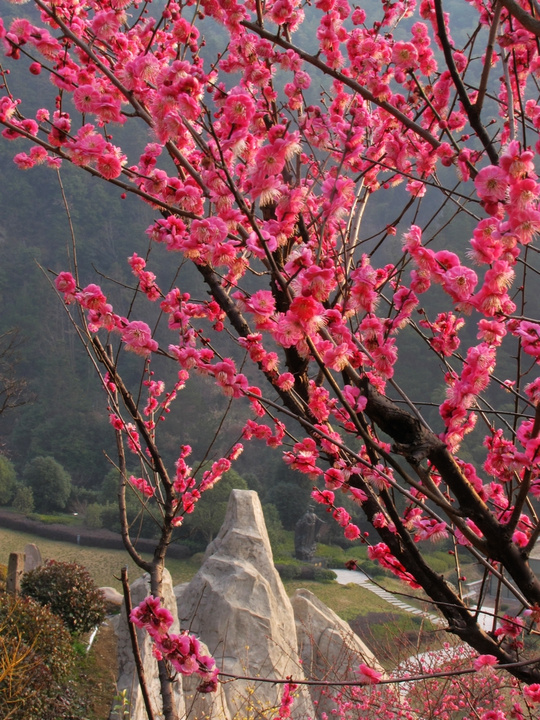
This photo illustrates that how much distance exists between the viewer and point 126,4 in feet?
4.12

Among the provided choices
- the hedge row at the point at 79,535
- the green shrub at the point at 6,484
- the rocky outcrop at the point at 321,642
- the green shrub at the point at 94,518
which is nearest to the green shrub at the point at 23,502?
the green shrub at the point at 6,484

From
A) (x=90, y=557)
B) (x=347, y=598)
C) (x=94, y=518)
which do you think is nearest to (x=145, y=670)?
(x=347, y=598)

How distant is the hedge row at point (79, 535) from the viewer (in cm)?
885

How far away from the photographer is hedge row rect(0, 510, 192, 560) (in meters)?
8.85

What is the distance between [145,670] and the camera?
2.85 m

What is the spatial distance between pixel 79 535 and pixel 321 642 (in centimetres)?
545

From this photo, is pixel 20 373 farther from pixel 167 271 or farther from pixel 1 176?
pixel 1 176

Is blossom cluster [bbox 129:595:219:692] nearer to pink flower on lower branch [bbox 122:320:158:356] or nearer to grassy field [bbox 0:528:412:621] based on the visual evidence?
pink flower on lower branch [bbox 122:320:158:356]

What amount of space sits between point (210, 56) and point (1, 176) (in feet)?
32.6

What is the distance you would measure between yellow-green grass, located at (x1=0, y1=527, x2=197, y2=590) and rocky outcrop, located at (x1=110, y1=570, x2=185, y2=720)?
168 inches

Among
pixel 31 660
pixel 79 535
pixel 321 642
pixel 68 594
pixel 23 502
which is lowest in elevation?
pixel 23 502

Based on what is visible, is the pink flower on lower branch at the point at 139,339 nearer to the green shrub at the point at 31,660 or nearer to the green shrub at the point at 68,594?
the green shrub at the point at 31,660

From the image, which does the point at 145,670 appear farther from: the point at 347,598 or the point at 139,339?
the point at 347,598

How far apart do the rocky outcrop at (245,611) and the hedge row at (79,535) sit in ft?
13.6
